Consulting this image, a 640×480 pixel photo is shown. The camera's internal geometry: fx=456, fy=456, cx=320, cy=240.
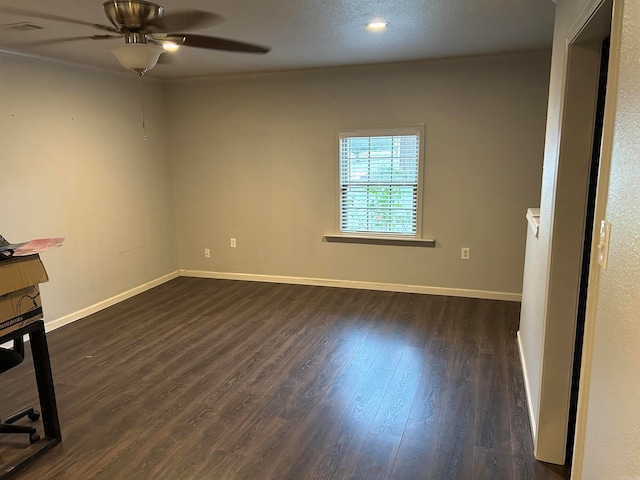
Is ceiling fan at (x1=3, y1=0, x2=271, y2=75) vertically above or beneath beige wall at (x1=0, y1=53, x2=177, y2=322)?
above

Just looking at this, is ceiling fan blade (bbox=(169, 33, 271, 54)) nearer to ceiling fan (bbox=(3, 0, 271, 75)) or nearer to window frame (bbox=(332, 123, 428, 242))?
ceiling fan (bbox=(3, 0, 271, 75))

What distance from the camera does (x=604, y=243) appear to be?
1.18 m

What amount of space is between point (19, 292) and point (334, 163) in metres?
3.30

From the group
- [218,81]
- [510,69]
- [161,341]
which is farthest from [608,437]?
[218,81]

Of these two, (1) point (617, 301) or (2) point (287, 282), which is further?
(2) point (287, 282)

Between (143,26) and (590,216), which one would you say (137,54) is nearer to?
(143,26)

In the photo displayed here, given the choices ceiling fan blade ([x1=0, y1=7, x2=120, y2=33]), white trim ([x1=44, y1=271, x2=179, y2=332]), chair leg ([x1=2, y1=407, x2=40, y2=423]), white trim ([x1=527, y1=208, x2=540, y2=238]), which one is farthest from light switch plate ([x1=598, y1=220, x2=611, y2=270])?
white trim ([x1=44, y1=271, x2=179, y2=332])

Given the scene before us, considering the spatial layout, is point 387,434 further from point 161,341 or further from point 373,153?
point 373,153

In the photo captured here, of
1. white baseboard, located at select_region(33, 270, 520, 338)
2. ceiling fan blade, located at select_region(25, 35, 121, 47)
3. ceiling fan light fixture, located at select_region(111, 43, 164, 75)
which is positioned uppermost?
ceiling fan blade, located at select_region(25, 35, 121, 47)

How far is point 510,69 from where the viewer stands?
4.11 metres

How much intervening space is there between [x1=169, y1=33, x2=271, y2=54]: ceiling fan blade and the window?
1388mm

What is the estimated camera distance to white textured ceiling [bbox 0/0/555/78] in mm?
2586

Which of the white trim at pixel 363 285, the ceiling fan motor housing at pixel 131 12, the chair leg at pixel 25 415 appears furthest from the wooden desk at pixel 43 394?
A: the white trim at pixel 363 285

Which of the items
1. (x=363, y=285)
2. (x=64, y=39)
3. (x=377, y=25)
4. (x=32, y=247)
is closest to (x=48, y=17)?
(x=64, y=39)
